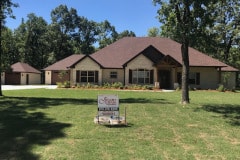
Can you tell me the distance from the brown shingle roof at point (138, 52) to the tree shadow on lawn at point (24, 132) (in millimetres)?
26475

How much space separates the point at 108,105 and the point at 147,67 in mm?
26579

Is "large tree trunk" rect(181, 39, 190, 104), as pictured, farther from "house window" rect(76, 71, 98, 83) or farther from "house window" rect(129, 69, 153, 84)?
"house window" rect(76, 71, 98, 83)

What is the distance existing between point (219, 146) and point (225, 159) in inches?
40.7

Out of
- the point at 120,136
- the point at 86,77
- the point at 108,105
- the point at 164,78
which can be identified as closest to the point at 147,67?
the point at 164,78

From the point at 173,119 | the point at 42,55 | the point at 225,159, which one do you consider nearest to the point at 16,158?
the point at 225,159

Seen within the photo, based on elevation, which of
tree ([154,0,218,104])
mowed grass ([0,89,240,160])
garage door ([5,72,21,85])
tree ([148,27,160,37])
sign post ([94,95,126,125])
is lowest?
mowed grass ([0,89,240,160])

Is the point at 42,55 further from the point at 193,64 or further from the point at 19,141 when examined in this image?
the point at 19,141

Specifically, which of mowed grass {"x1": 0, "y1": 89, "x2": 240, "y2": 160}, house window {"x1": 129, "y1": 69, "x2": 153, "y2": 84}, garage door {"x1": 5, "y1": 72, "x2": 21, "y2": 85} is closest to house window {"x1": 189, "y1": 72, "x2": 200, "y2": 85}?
house window {"x1": 129, "y1": 69, "x2": 153, "y2": 84}

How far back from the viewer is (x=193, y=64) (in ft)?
124

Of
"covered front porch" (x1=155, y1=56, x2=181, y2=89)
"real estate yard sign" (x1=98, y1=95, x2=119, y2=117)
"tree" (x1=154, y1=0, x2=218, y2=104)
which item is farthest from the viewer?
"covered front porch" (x1=155, y1=56, x2=181, y2=89)

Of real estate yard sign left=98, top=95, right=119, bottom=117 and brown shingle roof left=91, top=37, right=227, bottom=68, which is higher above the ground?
brown shingle roof left=91, top=37, right=227, bottom=68

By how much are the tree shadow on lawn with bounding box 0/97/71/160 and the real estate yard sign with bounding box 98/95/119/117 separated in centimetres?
113

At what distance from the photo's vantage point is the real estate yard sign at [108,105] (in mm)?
10625

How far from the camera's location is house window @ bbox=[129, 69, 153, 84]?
37156 mm
